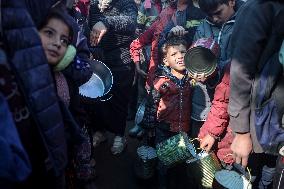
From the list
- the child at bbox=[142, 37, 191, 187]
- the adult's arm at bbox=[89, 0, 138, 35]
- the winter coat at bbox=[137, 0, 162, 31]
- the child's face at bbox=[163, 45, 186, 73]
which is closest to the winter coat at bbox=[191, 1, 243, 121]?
the child at bbox=[142, 37, 191, 187]

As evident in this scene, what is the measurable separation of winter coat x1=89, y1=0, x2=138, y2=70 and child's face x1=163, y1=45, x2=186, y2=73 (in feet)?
3.24

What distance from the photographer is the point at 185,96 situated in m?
3.38

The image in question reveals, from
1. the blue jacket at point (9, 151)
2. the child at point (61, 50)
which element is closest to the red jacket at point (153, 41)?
the child at point (61, 50)

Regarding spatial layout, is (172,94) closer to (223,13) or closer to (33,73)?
(223,13)

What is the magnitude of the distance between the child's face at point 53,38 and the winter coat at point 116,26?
223 cm

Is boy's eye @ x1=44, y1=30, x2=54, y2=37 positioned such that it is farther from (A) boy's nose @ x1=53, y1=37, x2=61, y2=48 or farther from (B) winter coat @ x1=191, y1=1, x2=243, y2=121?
(B) winter coat @ x1=191, y1=1, x2=243, y2=121

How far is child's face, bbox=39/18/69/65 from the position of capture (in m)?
1.84

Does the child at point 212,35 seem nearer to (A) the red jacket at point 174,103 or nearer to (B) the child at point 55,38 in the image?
(A) the red jacket at point 174,103

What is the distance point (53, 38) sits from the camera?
1.87 meters

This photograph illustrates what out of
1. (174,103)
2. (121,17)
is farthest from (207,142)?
(121,17)

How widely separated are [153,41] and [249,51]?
7.94 ft

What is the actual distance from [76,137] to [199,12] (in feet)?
8.13

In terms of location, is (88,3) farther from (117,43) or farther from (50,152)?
(50,152)

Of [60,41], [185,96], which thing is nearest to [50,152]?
[60,41]
